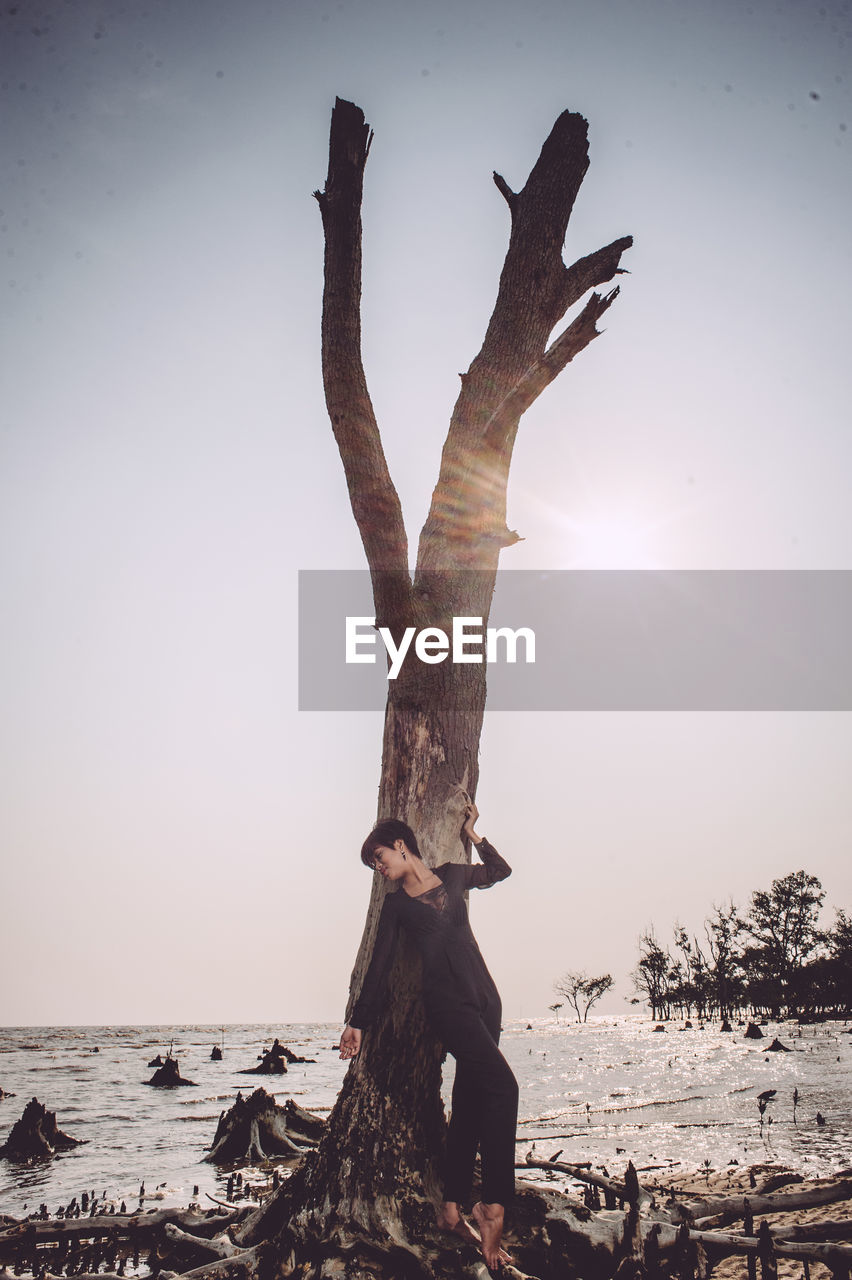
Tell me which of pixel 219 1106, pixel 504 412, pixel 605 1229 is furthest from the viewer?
pixel 219 1106

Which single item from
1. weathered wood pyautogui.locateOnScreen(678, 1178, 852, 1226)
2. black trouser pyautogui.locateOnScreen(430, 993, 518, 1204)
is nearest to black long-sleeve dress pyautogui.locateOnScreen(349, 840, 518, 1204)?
black trouser pyautogui.locateOnScreen(430, 993, 518, 1204)

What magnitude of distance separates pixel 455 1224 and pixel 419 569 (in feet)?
12.7

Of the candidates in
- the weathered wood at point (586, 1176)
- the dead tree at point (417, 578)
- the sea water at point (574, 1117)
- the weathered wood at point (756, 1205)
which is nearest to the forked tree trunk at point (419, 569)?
the dead tree at point (417, 578)

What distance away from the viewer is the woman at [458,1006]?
3.71 metres

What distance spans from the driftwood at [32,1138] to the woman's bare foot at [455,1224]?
1472 centimetres

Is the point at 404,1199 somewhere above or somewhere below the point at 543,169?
below

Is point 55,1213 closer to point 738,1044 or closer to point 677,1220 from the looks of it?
point 677,1220

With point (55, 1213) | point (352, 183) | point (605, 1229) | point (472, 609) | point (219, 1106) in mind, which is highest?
point (352, 183)

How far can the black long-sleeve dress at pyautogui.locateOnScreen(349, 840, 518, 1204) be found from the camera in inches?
148

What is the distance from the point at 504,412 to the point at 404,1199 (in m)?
4.82

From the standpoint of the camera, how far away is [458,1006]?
13.2ft

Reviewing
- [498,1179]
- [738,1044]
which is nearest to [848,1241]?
[498,1179]

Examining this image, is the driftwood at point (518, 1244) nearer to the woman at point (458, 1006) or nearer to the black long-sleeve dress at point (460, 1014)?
the woman at point (458, 1006)

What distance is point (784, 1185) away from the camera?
23.9 ft
